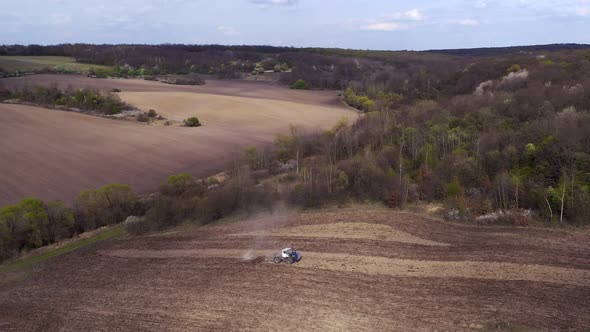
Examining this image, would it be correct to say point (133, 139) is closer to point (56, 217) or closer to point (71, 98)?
point (56, 217)

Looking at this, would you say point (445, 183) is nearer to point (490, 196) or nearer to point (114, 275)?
point (490, 196)

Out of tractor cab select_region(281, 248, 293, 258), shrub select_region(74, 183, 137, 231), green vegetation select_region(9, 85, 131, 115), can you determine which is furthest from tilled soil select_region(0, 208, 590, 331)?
green vegetation select_region(9, 85, 131, 115)

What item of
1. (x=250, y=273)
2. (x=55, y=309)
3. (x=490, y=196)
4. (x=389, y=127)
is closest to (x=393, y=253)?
(x=250, y=273)

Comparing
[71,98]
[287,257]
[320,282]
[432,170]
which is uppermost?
[71,98]

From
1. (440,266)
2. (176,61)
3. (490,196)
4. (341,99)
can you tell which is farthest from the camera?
(176,61)

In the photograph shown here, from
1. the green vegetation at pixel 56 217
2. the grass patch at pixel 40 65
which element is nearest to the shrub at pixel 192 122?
the green vegetation at pixel 56 217

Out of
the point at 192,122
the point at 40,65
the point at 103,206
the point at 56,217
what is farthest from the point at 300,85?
the point at 56,217
